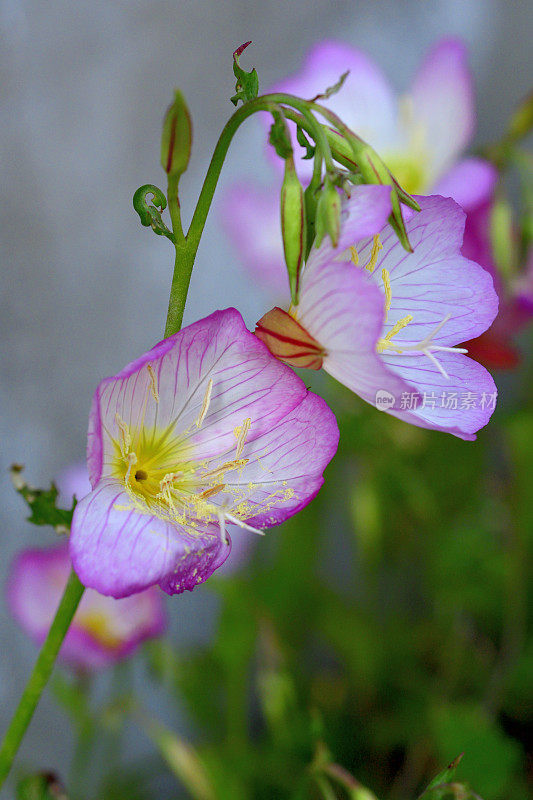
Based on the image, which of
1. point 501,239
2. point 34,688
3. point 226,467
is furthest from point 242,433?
point 501,239

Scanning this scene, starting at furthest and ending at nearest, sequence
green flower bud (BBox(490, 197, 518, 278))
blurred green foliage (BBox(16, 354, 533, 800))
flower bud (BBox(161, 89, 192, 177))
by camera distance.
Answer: blurred green foliage (BBox(16, 354, 533, 800)), green flower bud (BBox(490, 197, 518, 278)), flower bud (BBox(161, 89, 192, 177))

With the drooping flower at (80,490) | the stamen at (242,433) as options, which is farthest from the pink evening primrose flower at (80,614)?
the stamen at (242,433)

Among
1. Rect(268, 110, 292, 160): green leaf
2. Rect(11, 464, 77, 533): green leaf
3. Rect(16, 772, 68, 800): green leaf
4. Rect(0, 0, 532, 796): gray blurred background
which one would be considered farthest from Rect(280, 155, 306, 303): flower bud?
Rect(0, 0, 532, 796): gray blurred background

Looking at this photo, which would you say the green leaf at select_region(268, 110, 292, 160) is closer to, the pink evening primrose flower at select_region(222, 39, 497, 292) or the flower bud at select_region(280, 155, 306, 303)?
the flower bud at select_region(280, 155, 306, 303)

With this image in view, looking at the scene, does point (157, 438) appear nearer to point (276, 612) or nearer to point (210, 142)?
point (210, 142)

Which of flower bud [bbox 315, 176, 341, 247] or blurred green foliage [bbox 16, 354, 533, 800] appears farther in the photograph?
blurred green foliage [bbox 16, 354, 533, 800]

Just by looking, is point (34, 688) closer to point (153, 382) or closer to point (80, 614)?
point (153, 382)
